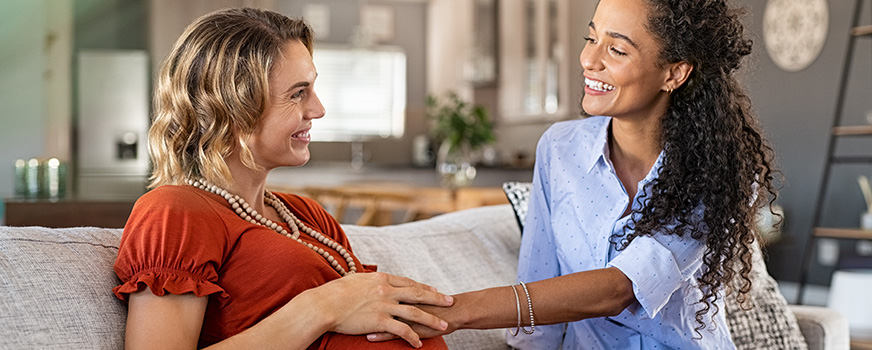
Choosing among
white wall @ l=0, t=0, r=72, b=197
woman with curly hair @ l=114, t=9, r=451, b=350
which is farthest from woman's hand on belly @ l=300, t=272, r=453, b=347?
white wall @ l=0, t=0, r=72, b=197

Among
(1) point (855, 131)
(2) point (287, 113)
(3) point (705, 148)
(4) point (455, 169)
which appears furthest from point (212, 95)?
(1) point (855, 131)

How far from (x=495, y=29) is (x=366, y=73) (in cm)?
220

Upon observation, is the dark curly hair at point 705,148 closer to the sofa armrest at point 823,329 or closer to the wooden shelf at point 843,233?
the sofa armrest at point 823,329

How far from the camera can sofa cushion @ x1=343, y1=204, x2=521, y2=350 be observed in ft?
6.18

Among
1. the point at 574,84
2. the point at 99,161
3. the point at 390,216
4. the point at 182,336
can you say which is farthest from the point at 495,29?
the point at 182,336

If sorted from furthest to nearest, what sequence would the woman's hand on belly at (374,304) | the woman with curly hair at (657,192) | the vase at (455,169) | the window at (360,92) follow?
the window at (360,92), the vase at (455,169), the woman with curly hair at (657,192), the woman's hand on belly at (374,304)

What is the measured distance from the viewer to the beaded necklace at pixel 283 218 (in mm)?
1384

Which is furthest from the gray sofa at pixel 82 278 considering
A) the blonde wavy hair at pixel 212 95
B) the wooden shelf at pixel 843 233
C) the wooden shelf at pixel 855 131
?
the wooden shelf at pixel 855 131

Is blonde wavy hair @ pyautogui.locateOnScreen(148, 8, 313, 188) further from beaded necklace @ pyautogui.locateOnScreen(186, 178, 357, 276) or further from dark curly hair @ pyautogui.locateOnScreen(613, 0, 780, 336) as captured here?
dark curly hair @ pyautogui.locateOnScreen(613, 0, 780, 336)

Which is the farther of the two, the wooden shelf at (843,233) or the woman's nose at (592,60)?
the wooden shelf at (843,233)

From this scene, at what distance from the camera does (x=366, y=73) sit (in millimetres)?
9438

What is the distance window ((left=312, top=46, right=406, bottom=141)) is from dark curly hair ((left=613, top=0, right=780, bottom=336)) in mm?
7719

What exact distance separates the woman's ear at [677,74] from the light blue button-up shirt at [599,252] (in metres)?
0.15

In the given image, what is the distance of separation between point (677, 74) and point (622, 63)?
124mm
